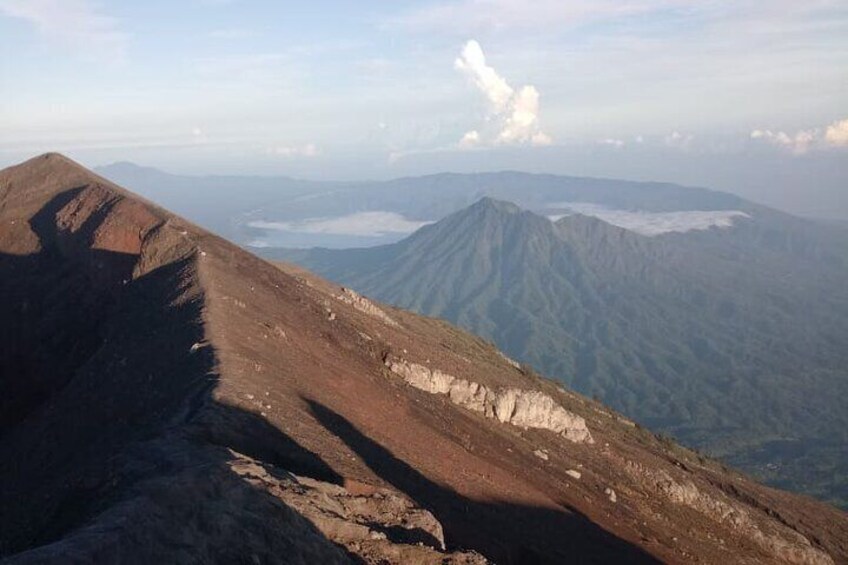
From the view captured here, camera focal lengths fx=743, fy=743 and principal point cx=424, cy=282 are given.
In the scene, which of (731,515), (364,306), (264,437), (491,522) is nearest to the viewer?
(264,437)

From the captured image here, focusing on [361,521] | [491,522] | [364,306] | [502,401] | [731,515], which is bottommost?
[731,515]

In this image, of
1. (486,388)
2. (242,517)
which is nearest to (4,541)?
(242,517)

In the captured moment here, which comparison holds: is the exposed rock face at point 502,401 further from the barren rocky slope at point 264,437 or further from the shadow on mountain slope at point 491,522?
the shadow on mountain slope at point 491,522

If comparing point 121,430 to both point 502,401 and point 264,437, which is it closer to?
point 264,437

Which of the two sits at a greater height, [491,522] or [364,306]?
[364,306]

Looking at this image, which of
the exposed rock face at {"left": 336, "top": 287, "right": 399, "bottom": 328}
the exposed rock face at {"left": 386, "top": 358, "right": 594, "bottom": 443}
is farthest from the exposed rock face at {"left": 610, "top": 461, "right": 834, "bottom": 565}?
the exposed rock face at {"left": 336, "top": 287, "right": 399, "bottom": 328}

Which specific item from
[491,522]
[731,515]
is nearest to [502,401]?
[731,515]

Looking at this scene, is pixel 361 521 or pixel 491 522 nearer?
pixel 361 521

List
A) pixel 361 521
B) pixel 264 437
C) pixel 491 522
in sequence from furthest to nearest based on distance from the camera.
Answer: pixel 491 522, pixel 264 437, pixel 361 521
